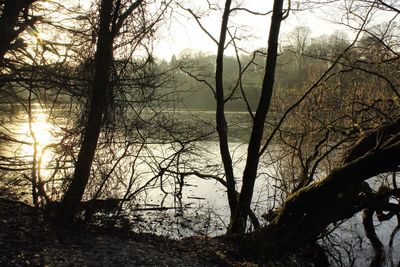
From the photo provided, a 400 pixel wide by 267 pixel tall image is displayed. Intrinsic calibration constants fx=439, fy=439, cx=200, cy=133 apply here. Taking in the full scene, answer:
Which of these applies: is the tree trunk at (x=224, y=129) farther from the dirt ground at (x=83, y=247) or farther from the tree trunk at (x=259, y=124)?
the dirt ground at (x=83, y=247)

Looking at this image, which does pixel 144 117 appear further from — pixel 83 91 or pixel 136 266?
pixel 136 266

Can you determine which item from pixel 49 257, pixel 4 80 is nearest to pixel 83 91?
pixel 4 80

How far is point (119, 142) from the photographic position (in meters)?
9.49

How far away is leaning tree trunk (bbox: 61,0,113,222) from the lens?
7.97m

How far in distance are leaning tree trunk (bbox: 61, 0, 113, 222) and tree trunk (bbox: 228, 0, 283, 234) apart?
310 cm

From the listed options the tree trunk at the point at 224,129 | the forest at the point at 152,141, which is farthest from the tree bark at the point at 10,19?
the tree trunk at the point at 224,129

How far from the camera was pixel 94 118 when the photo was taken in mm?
8125

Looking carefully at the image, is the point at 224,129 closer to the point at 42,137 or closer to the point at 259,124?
the point at 259,124

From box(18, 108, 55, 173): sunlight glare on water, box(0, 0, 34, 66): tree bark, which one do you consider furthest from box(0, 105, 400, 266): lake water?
box(0, 0, 34, 66): tree bark

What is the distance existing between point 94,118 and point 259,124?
3.32 meters

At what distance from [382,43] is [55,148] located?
266 inches

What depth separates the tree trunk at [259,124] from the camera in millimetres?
8766

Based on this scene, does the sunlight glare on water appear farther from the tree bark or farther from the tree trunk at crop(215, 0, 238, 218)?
the tree trunk at crop(215, 0, 238, 218)

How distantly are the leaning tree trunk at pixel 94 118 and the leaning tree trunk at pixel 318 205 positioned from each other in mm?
3450
